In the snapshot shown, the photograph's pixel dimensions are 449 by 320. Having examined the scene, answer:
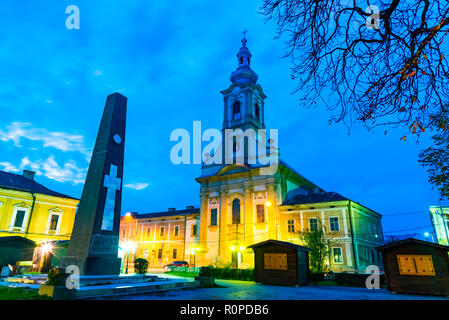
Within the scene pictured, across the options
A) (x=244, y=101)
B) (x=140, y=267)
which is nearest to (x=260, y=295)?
(x=140, y=267)

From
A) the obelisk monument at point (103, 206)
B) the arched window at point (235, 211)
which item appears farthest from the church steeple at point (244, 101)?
the obelisk monument at point (103, 206)

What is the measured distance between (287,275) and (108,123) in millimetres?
13358

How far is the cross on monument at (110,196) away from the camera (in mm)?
13336

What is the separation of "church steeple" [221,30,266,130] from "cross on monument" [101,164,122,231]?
91.1 feet

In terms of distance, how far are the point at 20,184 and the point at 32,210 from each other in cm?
331

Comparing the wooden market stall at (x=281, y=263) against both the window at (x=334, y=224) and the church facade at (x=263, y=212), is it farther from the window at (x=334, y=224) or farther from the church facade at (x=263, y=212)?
the window at (x=334, y=224)

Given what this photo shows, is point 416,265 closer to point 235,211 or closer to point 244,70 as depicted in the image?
point 235,211

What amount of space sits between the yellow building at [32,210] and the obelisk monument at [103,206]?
20.3 meters

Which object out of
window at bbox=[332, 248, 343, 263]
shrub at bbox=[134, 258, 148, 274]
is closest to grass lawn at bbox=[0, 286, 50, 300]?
shrub at bbox=[134, 258, 148, 274]

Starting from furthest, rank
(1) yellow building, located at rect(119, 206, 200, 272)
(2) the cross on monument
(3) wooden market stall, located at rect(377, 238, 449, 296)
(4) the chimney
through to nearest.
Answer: (1) yellow building, located at rect(119, 206, 200, 272)
(4) the chimney
(3) wooden market stall, located at rect(377, 238, 449, 296)
(2) the cross on monument

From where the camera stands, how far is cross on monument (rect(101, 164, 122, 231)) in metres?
13.3

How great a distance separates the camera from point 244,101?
42.0m

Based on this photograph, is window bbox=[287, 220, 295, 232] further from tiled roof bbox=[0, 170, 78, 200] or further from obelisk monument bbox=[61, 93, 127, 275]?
tiled roof bbox=[0, 170, 78, 200]
